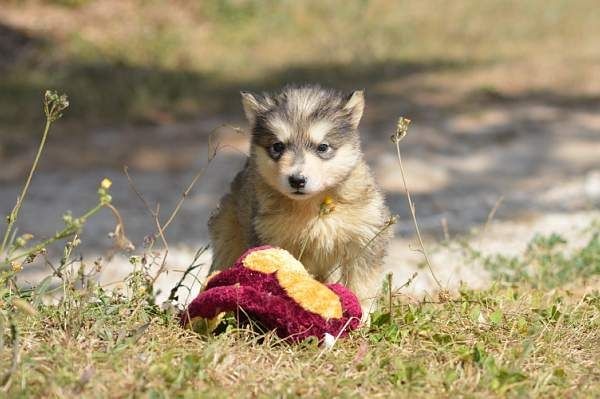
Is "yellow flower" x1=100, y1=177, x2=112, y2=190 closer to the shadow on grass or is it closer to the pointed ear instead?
the pointed ear

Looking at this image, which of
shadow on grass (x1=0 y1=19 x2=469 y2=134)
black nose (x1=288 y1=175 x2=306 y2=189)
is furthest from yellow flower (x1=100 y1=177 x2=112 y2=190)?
shadow on grass (x1=0 y1=19 x2=469 y2=134)

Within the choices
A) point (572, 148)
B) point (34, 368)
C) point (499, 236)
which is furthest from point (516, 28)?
point (34, 368)

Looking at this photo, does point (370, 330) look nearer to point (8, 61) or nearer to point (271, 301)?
point (271, 301)

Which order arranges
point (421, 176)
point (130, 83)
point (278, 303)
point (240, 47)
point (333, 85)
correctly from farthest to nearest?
point (240, 47) < point (130, 83) < point (333, 85) < point (421, 176) < point (278, 303)

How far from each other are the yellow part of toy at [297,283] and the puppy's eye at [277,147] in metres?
0.63

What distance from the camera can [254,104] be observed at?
17.3 ft

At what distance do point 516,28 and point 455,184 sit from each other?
6884 mm

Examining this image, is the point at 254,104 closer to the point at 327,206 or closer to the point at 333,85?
the point at 327,206

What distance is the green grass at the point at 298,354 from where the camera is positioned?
3.72 m

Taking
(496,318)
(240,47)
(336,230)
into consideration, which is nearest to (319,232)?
(336,230)

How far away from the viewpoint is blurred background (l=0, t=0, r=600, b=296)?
9430mm

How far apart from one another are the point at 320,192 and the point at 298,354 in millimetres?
1067

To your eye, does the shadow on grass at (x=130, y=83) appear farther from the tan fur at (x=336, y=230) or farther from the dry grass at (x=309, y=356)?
the dry grass at (x=309, y=356)

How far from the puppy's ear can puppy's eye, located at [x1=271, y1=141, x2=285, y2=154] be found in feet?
0.99
